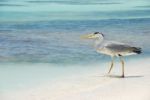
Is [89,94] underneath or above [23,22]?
underneath

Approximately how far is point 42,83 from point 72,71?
0.13m

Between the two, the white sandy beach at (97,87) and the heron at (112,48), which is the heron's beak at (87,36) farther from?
the white sandy beach at (97,87)

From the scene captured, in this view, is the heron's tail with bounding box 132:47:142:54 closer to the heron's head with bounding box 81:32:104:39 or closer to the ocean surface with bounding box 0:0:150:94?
the ocean surface with bounding box 0:0:150:94

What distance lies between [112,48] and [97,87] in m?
0.16

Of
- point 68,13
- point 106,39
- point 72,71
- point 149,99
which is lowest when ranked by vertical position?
point 149,99

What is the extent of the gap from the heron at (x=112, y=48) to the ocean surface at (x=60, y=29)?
0.07ft

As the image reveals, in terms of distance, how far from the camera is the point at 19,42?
1442 millimetres

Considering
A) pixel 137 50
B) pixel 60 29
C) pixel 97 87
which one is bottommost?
pixel 97 87

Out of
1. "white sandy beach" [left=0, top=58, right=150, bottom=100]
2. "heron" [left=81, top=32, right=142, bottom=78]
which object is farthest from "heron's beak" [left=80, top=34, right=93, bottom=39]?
"white sandy beach" [left=0, top=58, right=150, bottom=100]

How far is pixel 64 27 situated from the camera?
1.47 meters

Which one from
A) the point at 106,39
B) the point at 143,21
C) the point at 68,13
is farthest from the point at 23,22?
the point at 143,21

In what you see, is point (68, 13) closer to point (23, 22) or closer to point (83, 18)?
point (83, 18)

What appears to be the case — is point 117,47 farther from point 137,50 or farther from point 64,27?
point 64,27

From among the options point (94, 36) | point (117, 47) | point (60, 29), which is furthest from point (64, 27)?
point (117, 47)
